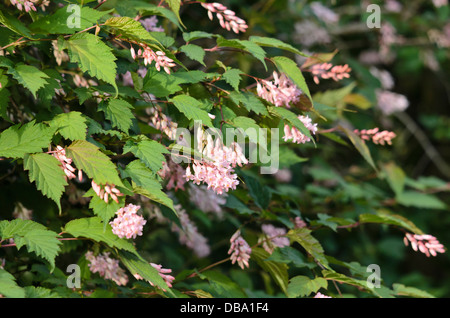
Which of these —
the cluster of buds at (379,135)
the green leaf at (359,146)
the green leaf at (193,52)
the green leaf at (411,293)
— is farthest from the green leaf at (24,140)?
→ the green leaf at (411,293)

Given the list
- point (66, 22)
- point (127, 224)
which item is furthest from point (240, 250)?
point (66, 22)

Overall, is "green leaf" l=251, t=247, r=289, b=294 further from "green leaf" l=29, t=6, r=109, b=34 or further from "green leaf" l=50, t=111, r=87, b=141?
"green leaf" l=29, t=6, r=109, b=34

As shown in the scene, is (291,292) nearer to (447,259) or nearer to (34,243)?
(34,243)

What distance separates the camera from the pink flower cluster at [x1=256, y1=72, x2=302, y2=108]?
5.73ft

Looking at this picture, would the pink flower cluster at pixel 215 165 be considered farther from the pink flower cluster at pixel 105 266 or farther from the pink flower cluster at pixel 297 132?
the pink flower cluster at pixel 105 266

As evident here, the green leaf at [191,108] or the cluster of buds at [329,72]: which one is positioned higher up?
the green leaf at [191,108]

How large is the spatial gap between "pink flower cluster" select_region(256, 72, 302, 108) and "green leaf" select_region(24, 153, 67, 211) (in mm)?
677

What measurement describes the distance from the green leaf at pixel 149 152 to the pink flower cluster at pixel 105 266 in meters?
0.48

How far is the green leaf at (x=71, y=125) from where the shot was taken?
1492 millimetres

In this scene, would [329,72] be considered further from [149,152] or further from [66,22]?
[66,22]

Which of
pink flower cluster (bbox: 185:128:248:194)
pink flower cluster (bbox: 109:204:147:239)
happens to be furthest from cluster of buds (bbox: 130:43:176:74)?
pink flower cluster (bbox: 109:204:147:239)

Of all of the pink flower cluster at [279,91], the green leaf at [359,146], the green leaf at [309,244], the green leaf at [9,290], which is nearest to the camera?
the green leaf at [9,290]

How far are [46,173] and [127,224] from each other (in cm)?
26
